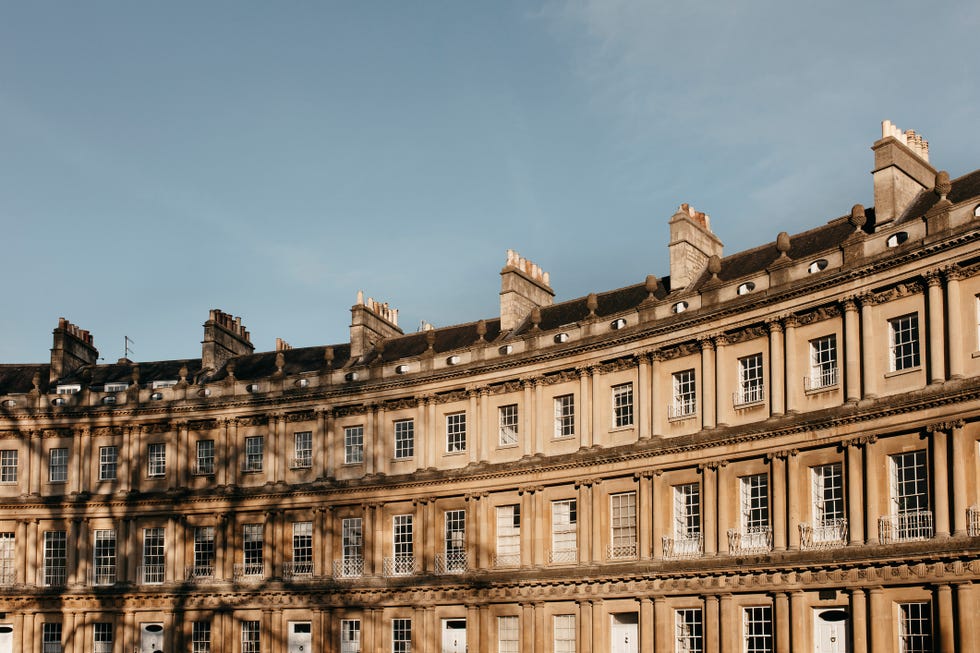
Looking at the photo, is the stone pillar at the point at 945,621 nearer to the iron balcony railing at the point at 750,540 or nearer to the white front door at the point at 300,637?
the iron balcony railing at the point at 750,540

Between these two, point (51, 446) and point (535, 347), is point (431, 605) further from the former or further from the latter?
point (51, 446)

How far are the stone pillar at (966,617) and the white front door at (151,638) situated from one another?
1164 inches

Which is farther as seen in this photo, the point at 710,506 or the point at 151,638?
the point at 151,638

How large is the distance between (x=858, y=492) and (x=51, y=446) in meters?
32.4

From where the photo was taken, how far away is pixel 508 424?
43625 mm

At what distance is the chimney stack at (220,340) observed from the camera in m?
54.2

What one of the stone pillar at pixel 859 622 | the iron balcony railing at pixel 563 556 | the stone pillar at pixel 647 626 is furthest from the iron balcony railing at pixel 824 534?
the iron balcony railing at pixel 563 556

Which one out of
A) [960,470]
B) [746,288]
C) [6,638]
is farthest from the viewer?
[6,638]

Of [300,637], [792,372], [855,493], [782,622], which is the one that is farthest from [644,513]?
[300,637]

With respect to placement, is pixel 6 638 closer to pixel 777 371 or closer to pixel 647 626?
pixel 647 626

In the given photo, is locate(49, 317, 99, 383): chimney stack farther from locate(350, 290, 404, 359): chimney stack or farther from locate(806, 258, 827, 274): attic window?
locate(806, 258, 827, 274): attic window

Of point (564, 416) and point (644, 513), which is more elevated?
point (564, 416)

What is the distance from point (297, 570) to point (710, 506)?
→ 55.6 ft

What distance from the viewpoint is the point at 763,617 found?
115 ft
